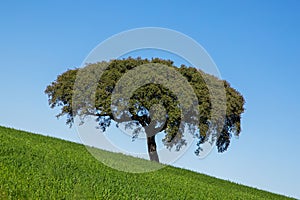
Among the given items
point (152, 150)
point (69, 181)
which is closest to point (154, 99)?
point (152, 150)

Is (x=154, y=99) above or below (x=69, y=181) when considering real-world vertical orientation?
above

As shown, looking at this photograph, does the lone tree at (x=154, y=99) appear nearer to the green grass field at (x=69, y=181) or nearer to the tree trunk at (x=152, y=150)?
the tree trunk at (x=152, y=150)

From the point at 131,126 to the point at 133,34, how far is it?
14.0 metres

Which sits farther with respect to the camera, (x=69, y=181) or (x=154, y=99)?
(x=154, y=99)

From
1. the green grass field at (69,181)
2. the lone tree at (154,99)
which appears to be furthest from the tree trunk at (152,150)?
the green grass field at (69,181)

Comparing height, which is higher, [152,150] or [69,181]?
[152,150]

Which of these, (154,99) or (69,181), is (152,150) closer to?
(154,99)

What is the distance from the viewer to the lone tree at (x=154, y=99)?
Answer: 39.2 metres

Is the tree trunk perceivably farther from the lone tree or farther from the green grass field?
the green grass field

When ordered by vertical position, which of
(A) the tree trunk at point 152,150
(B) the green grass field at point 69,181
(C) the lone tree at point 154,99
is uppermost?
(C) the lone tree at point 154,99

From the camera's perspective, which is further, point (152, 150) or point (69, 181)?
point (152, 150)

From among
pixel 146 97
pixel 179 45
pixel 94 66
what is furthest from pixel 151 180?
pixel 94 66

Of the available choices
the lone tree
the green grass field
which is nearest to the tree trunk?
the lone tree

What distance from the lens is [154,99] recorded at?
3884 centimetres
